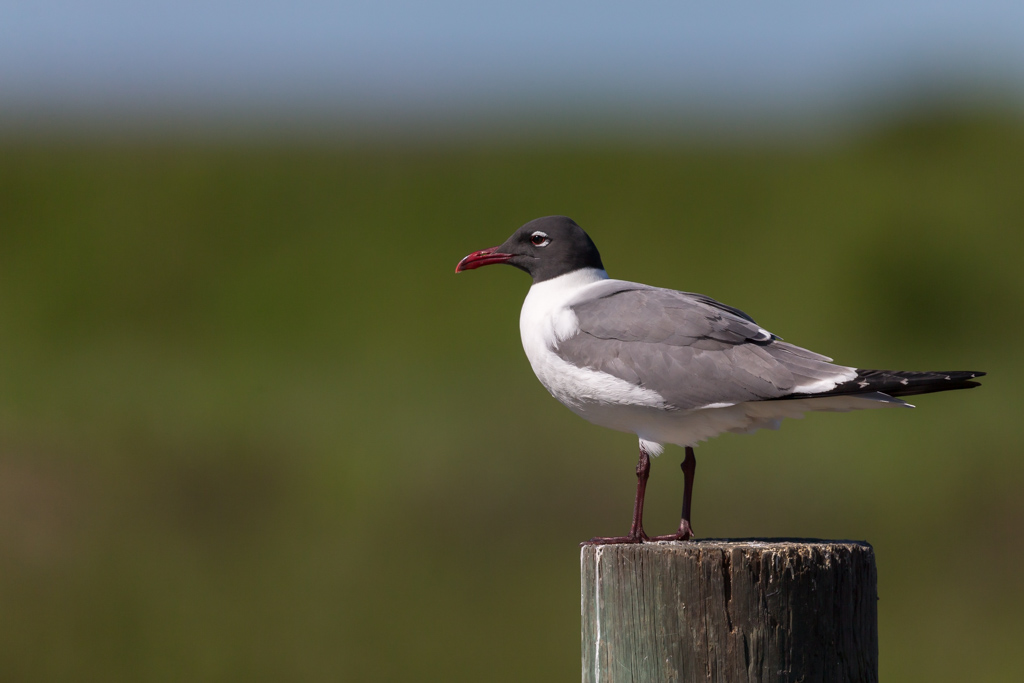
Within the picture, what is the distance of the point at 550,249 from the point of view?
5148mm

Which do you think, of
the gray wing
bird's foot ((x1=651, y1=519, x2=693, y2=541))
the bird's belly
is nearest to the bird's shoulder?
the gray wing

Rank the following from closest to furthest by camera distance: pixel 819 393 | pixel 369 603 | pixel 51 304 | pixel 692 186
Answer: pixel 819 393, pixel 369 603, pixel 51 304, pixel 692 186

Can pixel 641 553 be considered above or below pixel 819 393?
below

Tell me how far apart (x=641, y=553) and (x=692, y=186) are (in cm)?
1546

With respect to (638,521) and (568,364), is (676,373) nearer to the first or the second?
(568,364)

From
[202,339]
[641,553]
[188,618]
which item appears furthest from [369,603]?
[641,553]

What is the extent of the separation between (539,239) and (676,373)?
1.19 metres

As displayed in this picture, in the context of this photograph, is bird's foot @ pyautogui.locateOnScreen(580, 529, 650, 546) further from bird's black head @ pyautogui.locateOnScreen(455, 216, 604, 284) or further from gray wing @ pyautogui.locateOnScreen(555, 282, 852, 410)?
bird's black head @ pyautogui.locateOnScreen(455, 216, 604, 284)

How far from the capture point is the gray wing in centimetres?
418

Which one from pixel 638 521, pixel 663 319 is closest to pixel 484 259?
pixel 663 319

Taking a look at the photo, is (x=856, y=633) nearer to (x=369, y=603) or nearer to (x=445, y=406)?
(x=369, y=603)

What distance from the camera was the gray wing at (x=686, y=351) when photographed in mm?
4176

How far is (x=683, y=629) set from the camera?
311 cm

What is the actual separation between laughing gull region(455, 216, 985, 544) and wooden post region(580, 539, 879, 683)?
927 mm
